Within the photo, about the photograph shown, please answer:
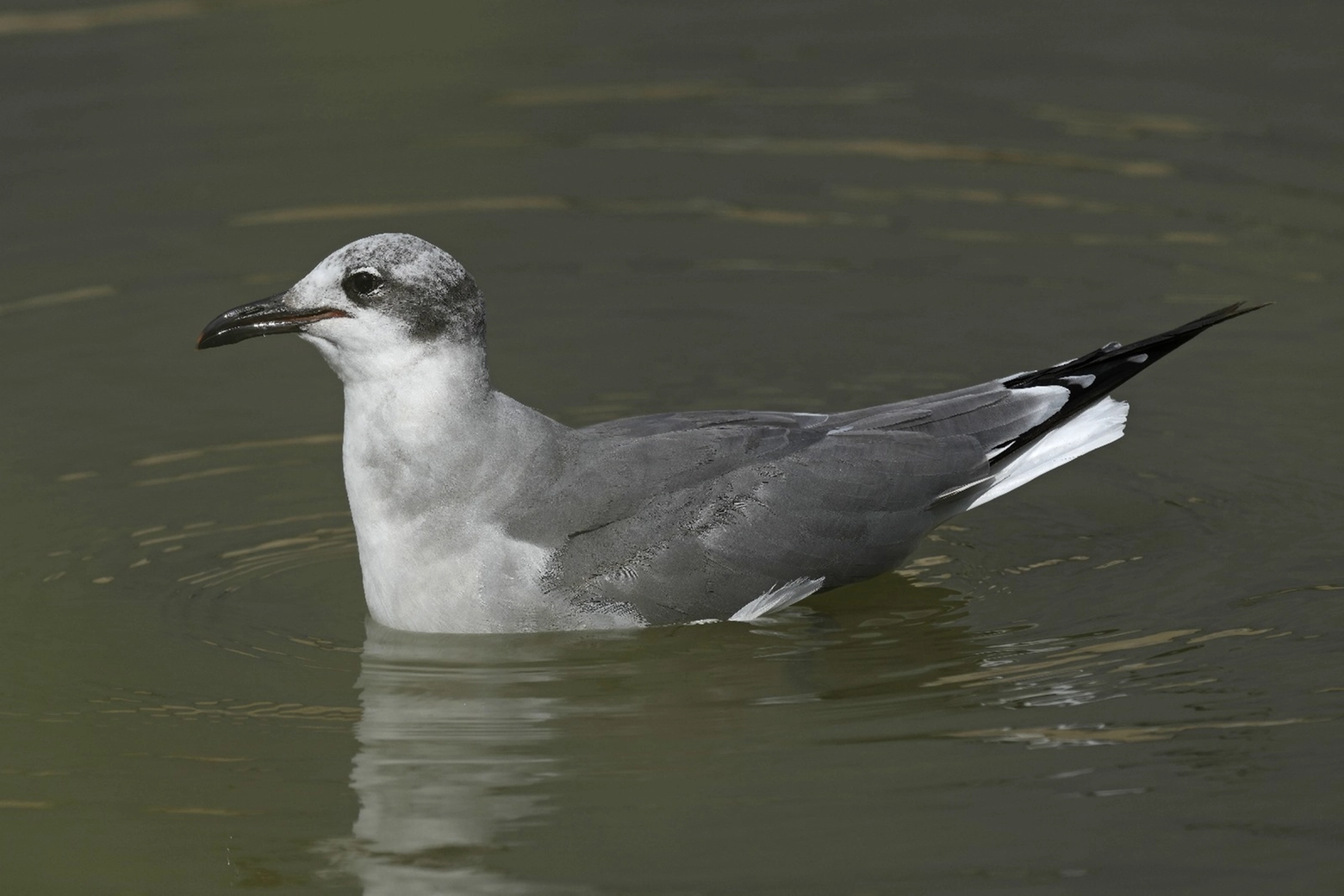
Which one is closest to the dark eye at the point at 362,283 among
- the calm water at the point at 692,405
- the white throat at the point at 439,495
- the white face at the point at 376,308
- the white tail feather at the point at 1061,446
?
the white face at the point at 376,308

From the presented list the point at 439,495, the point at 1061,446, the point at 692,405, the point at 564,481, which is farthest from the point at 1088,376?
the point at 439,495

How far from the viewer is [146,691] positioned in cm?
784

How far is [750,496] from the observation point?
8.35 metres

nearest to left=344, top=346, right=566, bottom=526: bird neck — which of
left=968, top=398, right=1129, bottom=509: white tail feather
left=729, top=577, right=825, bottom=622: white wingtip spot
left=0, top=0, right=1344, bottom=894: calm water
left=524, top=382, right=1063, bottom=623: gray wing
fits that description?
left=524, top=382, right=1063, bottom=623: gray wing

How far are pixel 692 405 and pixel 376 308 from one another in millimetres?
3096

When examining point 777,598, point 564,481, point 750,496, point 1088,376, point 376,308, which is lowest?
point 777,598

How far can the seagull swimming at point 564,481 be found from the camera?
794 cm

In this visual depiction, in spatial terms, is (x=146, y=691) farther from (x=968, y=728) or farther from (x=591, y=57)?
(x=591, y=57)

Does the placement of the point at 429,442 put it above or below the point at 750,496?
above

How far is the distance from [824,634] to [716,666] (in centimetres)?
60

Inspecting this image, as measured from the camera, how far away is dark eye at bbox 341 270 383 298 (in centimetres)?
785

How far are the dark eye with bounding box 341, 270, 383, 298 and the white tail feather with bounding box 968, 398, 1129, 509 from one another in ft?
9.24

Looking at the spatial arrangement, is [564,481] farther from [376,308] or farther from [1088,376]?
[1088,376]

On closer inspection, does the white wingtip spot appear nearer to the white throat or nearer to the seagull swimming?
the seagull swimming
